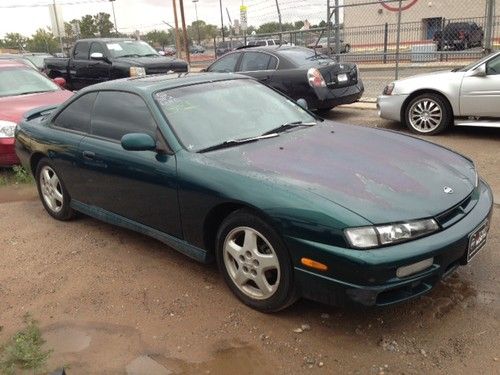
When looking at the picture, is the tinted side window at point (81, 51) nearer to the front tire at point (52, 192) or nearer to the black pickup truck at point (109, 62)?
the black pickup truck at point (109, 62)

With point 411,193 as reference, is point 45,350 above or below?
below

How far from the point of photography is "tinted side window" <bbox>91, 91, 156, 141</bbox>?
3.87 m

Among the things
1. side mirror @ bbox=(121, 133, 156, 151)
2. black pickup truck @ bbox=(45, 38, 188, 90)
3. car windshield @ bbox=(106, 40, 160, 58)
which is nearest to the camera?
side mirror @ bbox=(121, 133, 156, 151)

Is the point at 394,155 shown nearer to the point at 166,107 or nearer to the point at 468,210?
the point at 468,210

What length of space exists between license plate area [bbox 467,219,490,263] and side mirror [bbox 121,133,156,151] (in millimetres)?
2178

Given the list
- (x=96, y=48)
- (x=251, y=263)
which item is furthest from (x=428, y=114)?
(x=96, y=48)

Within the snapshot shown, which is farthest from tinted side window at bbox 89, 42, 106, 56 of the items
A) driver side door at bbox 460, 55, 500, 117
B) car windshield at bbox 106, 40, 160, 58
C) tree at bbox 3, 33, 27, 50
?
tree at bbox 3, 33, 27, 50

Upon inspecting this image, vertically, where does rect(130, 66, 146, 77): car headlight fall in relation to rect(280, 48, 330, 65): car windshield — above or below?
below

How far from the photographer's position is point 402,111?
7.84 meters

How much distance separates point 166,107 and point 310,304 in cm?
179

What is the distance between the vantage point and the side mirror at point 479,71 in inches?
276

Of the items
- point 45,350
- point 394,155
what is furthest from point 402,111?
point 45,350

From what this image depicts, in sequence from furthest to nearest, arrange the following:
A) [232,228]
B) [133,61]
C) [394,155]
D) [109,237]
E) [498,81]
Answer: [133,61] → [498,81] → [109,237] → [394,155] → [232,228]

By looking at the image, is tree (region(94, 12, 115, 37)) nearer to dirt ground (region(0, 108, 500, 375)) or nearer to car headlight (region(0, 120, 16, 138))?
car headlight (region(0, 120, 16, 138))
